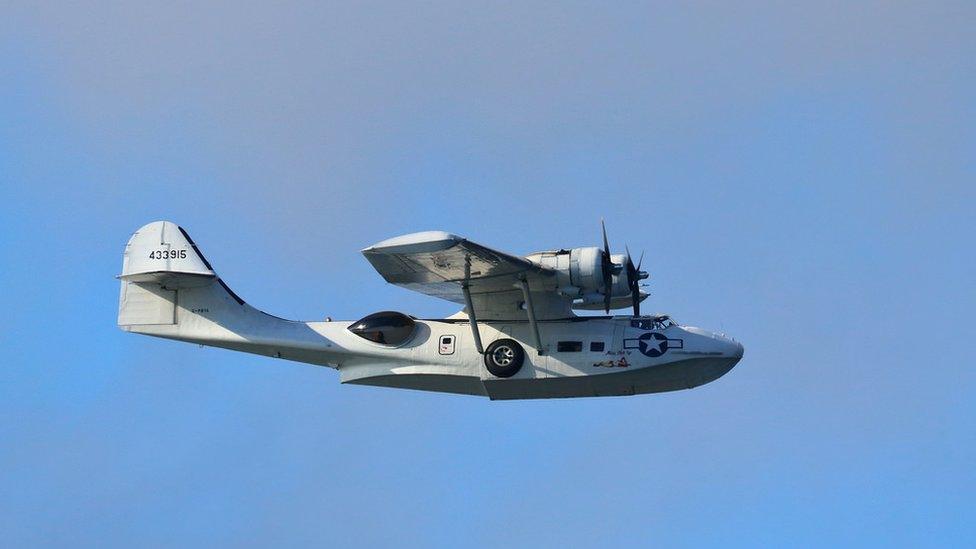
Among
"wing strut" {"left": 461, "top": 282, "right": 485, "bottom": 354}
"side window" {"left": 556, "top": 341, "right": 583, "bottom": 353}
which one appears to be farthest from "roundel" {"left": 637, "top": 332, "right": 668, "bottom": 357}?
"wing strut" {"left": 461, "top": 282, "right": 485, "bottom": 354}

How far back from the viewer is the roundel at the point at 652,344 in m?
26.3

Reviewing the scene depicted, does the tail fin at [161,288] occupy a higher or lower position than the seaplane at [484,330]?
higher

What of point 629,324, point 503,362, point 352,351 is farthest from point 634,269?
point 352,351

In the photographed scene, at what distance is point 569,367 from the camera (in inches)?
1045

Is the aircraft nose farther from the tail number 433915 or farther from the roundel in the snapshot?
the tail number 433915

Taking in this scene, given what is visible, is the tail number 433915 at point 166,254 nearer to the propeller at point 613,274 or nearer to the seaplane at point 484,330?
the seaplane at point 484,330

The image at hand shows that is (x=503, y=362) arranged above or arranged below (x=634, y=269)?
below

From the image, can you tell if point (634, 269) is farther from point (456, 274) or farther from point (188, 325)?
point (188, 325)

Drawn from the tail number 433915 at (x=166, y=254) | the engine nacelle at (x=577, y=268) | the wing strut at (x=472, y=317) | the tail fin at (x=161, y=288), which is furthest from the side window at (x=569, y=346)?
the tail number 433915 at (x=166, y=254)

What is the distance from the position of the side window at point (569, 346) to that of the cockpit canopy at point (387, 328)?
3002 millimetres

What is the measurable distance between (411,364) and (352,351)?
1.31m

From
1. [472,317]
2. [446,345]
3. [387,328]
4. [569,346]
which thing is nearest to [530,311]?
[569,346]

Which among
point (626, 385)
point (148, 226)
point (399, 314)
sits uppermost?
point (148, 226)

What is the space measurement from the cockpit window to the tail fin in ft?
27.5
